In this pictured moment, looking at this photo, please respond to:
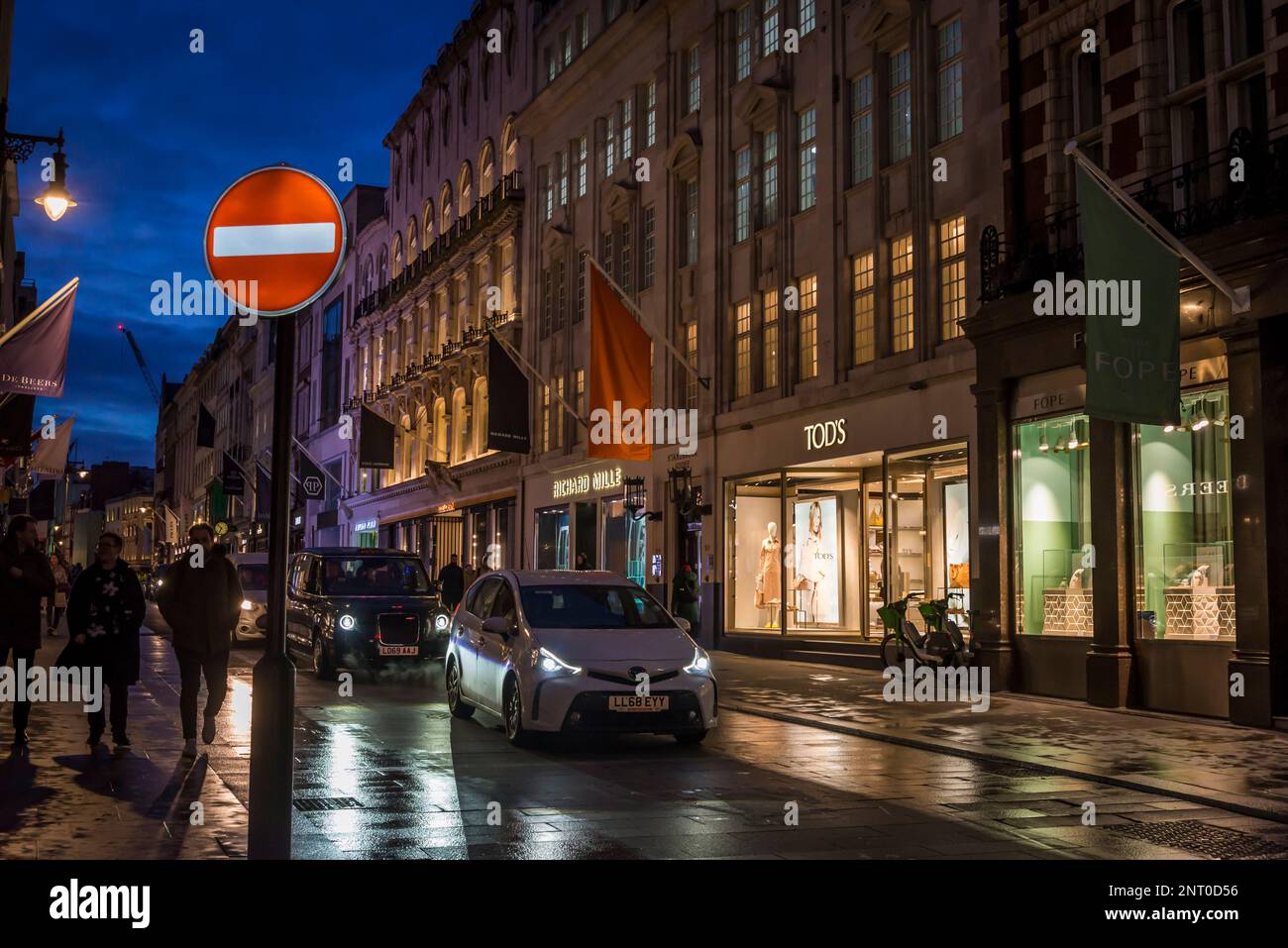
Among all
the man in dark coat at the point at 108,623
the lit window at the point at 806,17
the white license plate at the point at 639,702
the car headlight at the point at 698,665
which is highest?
the lit window at the point at 806,17

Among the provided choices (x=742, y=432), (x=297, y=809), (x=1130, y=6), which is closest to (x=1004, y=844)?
(x=297, y=809)

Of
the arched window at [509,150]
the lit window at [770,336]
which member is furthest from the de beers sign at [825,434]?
the arched window at [509,150]

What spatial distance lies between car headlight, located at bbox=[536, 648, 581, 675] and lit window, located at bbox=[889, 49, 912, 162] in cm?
1411

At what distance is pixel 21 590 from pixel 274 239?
26.2ft

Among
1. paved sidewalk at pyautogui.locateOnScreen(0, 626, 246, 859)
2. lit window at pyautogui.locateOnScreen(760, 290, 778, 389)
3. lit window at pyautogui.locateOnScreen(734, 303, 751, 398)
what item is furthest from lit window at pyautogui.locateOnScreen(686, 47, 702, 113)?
paved sidewalk at pyautogui.locateOnScreen(0, 626, 246, 859)

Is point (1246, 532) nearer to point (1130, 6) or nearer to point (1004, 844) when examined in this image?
point (1130, 6)

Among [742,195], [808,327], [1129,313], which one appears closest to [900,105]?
[808,327]

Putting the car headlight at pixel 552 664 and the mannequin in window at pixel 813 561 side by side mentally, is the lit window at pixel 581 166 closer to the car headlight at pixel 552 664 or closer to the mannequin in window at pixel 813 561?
the mannequin in window at pixel 813 561

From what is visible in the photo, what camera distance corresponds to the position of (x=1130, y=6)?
1784 cm

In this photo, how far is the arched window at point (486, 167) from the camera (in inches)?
1854

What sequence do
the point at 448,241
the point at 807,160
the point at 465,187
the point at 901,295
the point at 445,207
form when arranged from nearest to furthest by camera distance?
1. the point at 901,295
2. the point at 807,160
3. the point at 448,241
4. the point at 465,187
5. the point at 445,207

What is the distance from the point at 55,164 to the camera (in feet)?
77.2

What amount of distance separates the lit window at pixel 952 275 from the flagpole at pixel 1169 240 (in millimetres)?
6331

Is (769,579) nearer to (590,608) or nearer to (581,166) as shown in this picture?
(590,608)
